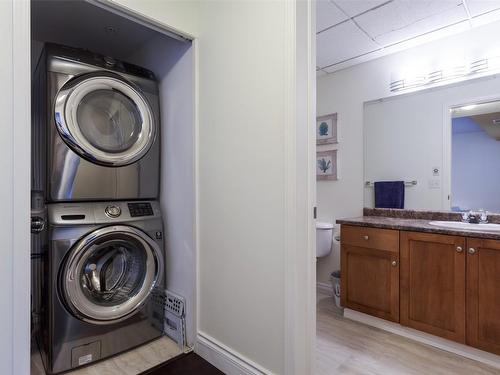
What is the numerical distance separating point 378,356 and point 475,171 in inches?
61.5

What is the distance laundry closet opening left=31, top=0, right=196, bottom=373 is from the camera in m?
1.58

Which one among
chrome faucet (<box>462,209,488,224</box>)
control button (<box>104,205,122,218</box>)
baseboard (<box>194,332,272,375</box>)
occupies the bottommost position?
baseboard (<box>194,332,272,375</box>)

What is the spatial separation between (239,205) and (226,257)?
33 cm

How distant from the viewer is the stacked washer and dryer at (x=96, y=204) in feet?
5.15

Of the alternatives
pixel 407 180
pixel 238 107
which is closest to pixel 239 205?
Result: pixel 238 107

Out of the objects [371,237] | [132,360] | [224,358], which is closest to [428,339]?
[371,237]

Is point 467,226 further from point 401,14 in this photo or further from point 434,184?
point 401,14

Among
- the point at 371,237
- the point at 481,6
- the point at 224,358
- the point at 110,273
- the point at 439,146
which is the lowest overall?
the point at 224,358

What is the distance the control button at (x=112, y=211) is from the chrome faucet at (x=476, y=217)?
2516 mm

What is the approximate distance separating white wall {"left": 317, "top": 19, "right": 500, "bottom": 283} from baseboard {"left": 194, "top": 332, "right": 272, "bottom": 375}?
1640 mm

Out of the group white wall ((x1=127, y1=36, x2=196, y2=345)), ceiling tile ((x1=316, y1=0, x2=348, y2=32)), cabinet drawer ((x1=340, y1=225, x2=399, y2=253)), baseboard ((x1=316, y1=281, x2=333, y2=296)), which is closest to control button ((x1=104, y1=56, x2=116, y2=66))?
white wall ((x1=127, y1=36, x2=196, y2=345))

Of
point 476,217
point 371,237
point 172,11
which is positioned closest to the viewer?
point 172,11

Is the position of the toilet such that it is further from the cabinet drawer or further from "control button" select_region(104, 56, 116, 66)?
"control button" select_region(104, 56, 116, 66)

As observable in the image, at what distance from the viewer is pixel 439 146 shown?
233 cm
